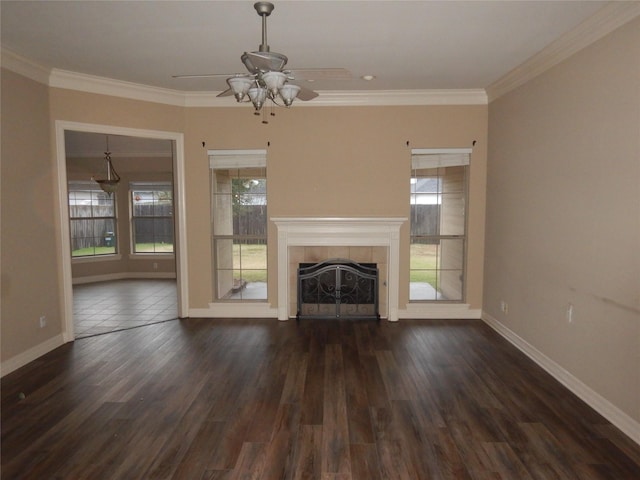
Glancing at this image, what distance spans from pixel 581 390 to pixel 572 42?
2.73 metres

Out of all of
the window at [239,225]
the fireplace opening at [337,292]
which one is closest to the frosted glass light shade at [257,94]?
the window at [239,225]

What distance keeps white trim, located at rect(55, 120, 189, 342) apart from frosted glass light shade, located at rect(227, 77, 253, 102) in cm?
266

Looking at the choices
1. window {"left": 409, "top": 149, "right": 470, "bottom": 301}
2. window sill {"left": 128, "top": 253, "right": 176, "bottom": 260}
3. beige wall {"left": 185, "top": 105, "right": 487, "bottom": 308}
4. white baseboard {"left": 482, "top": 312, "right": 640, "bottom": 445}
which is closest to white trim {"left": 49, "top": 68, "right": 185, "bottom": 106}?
beige wall {"left": 185, "top": 105, "right": 487, "bottom": 308}

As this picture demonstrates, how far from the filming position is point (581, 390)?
2969mm

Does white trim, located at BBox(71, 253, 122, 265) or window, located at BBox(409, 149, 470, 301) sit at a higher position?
window, located at BBox(409, 149, 470, 301)

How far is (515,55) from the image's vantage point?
3.57m

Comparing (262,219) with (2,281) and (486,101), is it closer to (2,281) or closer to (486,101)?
(2,281)

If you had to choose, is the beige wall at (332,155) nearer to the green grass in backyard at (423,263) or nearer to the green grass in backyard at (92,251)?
the green grass in backyard at (423,263)

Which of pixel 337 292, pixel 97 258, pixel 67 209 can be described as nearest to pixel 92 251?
pixel 97 258

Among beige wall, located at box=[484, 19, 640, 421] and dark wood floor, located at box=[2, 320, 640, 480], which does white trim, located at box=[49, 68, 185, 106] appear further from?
beige wall, located at box=[484, 19, 640, 421]

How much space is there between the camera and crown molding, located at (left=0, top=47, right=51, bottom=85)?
3381mm

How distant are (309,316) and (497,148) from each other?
10.0 feet

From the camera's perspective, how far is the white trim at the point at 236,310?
5.08 metres

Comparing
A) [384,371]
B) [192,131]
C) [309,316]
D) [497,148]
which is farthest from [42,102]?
[497,148]
